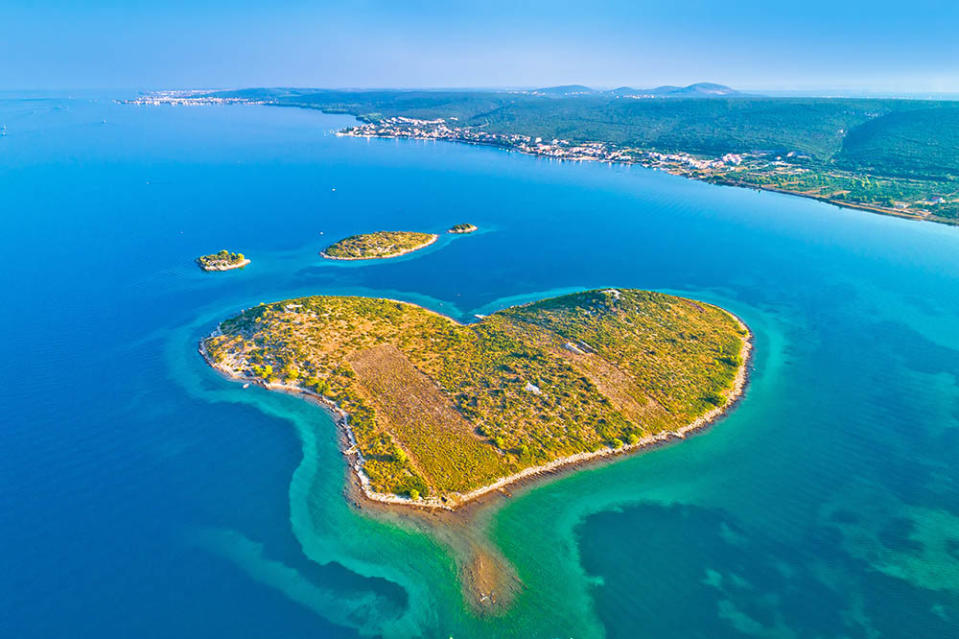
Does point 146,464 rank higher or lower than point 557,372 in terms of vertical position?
lower

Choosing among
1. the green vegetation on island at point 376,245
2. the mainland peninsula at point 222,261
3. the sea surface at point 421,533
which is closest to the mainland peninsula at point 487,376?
the sea surface at point 421,533

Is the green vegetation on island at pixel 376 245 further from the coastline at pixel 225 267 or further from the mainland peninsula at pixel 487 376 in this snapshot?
the mainland peninsula at pixel 487 376

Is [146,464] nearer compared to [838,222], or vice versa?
[146,464]

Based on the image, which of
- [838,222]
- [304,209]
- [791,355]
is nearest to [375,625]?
[791,355]

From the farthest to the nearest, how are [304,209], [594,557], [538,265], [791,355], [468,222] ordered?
[304,209] < [468,222] < [538,265] < [791,355] < [594,557]

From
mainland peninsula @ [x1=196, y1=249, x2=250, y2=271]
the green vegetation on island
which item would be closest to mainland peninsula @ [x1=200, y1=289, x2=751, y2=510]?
the green vegetation on island

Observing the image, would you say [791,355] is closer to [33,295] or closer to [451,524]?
[451,524]

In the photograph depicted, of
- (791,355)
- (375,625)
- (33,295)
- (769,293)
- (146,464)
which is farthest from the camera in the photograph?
(769,293)
